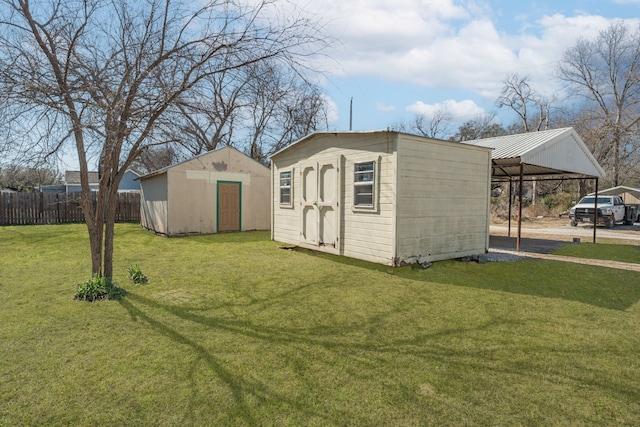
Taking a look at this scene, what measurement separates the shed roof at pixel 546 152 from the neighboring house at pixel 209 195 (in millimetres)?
7945

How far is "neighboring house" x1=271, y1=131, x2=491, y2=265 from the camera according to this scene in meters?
6.62

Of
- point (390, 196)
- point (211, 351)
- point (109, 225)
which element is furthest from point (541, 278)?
point (109, 225)

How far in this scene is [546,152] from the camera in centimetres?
908

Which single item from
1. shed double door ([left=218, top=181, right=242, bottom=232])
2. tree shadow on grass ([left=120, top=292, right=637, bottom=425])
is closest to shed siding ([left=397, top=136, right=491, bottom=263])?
tree shadow on grass ([left=120, top=292, right=637, bottom=425])

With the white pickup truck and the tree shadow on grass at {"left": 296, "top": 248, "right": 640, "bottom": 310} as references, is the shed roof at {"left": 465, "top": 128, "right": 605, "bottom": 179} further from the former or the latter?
the white pickup truck

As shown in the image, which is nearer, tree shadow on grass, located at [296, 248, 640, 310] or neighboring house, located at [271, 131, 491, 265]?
tree shadow on grass, located at [296, 248, 640, 310]

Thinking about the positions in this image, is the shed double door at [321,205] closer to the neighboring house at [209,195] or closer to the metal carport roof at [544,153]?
the metal carport roof at [544,153]

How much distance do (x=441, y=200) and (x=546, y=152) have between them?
377cm

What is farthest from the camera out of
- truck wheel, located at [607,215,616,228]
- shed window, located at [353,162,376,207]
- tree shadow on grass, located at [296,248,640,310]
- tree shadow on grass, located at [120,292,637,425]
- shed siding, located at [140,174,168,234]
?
truck wheel, located at [607,215,616,228]

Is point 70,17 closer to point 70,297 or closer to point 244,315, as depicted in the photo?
point 70,297

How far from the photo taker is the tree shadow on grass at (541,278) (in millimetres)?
5473

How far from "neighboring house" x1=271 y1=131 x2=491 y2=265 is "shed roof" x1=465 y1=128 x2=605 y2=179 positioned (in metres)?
0.94

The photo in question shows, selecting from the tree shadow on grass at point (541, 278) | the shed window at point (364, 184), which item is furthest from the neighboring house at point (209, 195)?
the tree shadow on grass at point (541, 278)

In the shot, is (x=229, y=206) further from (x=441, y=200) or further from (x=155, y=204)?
(x=441, y=200)
